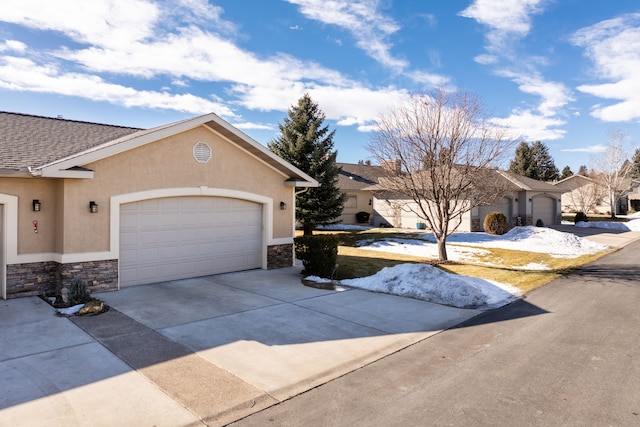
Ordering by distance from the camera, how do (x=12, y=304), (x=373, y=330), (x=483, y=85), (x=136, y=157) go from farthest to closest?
(x=483, y=85)
(x=136, y=157)
(x=12, y=304)
(x=373, y=330)

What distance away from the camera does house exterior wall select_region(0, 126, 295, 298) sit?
895 cm

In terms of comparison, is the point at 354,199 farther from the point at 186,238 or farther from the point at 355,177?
the point at 186,238

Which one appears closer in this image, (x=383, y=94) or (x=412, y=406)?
→ (x=412, y=406)

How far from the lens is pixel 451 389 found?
4.93m

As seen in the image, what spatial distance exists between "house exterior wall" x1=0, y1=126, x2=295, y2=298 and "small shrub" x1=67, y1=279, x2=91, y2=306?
560mm

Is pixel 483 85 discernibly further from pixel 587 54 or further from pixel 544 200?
pixel 544 200

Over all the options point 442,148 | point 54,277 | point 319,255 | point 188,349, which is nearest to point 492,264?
point 442,148

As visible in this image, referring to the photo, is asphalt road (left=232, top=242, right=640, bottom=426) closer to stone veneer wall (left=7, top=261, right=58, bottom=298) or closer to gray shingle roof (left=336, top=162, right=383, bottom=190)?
stone veneer wall (left=7, top=261, right=58, bottom=298)

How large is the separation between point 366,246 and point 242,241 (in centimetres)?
868

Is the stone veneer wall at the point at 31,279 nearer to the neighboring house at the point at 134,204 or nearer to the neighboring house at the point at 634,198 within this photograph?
the neighboring house at the point at 134,204

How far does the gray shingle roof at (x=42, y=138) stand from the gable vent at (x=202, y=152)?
2.87m

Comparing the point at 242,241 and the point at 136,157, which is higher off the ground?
the point at 136,157

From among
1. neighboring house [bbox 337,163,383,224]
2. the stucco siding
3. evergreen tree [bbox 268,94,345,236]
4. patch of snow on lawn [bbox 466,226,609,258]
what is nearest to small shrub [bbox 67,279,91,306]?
the stucco siding

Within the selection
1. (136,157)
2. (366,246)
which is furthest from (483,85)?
(136,157)
